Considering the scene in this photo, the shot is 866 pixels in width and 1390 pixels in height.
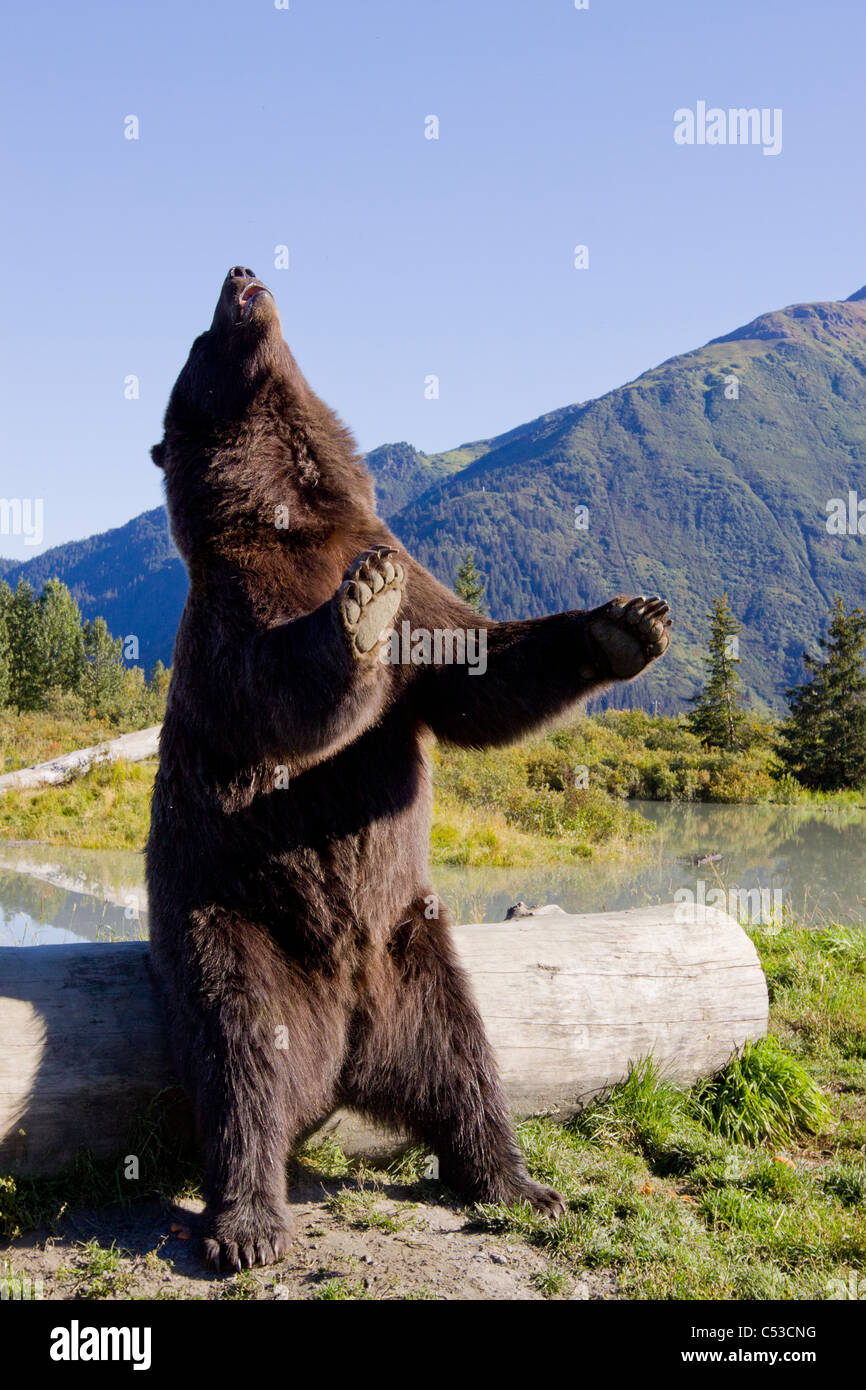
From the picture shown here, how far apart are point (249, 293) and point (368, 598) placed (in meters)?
→ 2.08

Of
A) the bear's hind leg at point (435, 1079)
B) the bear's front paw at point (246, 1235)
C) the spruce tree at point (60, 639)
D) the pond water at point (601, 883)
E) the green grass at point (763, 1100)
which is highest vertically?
the spruce tree at point (60, 639)

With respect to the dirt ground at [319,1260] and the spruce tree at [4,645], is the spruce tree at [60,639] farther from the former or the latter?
the dirt ground at [319,1260]

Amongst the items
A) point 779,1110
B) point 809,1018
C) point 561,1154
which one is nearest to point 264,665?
point 561,1154

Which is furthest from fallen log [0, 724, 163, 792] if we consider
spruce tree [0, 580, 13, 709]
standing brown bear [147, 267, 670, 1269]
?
spruce tree [0, 580, 13, 709]

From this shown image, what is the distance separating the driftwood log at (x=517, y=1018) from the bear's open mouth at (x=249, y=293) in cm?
293

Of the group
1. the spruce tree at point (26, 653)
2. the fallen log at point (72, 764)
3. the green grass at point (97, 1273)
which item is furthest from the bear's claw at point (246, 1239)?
the spruce tree at point (26, 653)

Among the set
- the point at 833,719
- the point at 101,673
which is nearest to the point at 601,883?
the point at 833,719

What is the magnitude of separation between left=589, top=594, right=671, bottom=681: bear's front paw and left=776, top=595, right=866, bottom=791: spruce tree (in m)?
31.0

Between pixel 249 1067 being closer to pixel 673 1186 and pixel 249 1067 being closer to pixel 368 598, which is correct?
pixel 368 598

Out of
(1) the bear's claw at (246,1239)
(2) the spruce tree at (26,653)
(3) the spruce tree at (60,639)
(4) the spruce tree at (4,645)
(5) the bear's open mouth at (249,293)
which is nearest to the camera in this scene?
(1) the bear's claw at (246,1239)

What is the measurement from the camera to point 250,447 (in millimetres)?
Answer: 4215

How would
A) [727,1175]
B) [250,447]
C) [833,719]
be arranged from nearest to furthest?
[250,447]
[727,1175]
[833,719]

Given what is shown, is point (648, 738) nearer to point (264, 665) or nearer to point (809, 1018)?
point (809, 1018)

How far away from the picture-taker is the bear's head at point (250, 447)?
13.3 ft
